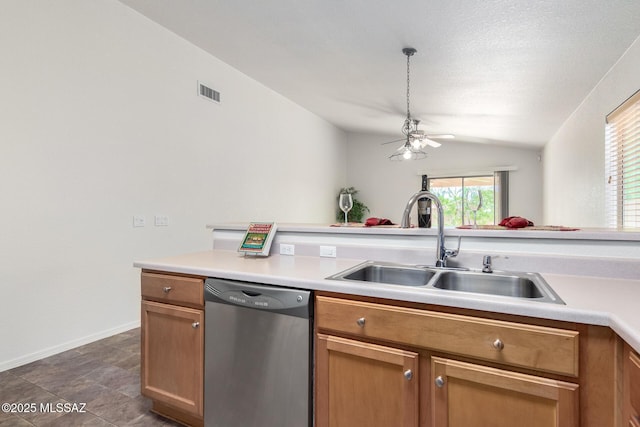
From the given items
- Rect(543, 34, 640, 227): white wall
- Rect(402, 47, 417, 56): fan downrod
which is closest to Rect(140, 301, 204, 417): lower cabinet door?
Rect(402, 47, 417, 56): fan downrod

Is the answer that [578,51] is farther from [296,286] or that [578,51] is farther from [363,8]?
[296,286]

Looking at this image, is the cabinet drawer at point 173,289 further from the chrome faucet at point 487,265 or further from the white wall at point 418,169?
the white wall at point 418,169

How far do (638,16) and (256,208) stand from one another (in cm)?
440

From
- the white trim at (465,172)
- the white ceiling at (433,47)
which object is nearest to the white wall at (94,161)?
the white ceiling at (433,47)

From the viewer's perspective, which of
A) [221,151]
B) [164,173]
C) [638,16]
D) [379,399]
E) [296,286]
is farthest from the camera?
[221,151]

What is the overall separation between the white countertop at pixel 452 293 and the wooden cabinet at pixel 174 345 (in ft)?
0.32

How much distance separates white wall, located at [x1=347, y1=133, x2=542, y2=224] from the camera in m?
6.70

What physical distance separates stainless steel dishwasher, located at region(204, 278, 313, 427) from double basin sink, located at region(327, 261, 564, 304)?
0.26 meters

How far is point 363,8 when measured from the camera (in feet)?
8.79

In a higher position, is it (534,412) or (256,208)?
(256,208)

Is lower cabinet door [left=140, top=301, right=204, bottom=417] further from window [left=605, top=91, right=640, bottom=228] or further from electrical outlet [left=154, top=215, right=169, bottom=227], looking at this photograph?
window [left=605, top=91, right=640, bottom=228]

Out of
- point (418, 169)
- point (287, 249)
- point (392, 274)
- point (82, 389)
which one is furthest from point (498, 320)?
point (418, 169)

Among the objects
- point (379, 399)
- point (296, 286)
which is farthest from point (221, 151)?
point (379, 399)

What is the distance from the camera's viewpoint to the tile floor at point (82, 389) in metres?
1.79
